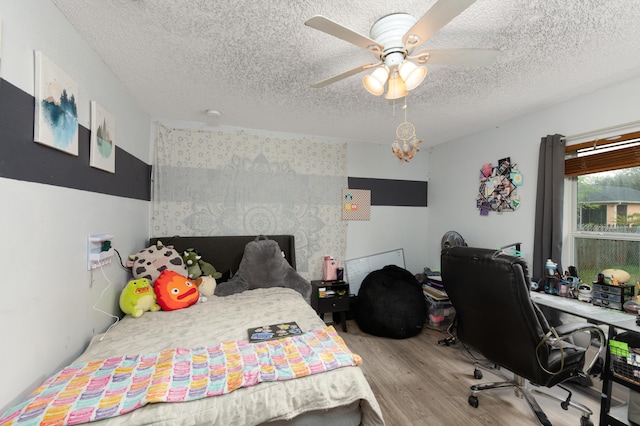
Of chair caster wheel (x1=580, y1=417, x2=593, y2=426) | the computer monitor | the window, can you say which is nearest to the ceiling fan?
the window

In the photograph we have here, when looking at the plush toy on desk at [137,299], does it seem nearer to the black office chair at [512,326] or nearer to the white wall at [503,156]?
the black office chair at [512,326]

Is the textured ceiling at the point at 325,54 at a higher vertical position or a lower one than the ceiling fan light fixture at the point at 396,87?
higher

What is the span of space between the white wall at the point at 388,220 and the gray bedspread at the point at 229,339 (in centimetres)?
155

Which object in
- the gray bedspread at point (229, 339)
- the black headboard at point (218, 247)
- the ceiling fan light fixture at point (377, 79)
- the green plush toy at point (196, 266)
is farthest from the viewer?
the black headboard at point (218, 247)

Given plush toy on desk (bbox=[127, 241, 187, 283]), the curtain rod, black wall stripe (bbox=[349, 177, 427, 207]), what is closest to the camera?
the curtain rod

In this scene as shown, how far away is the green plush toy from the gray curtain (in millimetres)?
3127

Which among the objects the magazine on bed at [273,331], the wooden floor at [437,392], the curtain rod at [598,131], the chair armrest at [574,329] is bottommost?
the wooden floor at [437,392]

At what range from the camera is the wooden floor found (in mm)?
1826

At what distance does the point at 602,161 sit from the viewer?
2.26 m

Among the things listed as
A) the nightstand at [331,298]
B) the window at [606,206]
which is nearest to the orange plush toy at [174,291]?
the nightstand at [331,298]

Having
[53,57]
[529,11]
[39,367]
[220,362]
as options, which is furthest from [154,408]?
[529,11]

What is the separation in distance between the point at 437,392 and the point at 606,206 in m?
2.09

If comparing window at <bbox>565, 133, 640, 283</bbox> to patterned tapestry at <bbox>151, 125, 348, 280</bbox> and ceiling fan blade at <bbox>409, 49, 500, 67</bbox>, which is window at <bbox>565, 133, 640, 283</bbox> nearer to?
ceiling fan blade at <bbox>409, 49, 500, 67</bbox>

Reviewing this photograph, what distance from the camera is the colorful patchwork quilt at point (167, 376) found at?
1.08 m
